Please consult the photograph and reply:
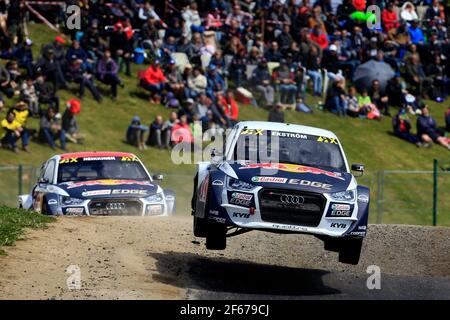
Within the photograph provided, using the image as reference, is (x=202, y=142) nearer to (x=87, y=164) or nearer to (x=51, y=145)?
(x=51, y=145)

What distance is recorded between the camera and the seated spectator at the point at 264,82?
1261 inches

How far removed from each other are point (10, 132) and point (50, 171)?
6753 mm

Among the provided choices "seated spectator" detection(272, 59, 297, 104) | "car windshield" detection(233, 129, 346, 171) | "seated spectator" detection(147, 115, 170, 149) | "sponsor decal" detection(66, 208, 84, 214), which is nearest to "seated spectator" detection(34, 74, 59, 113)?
"seated spectator" detection(147, 115, 170, 149)

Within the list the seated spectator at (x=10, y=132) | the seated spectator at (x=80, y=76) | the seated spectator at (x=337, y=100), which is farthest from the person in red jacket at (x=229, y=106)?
the seated spectator at (x=10, y=132)

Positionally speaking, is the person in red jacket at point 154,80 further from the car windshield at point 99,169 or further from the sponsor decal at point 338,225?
the sponsor decal at point 338,225

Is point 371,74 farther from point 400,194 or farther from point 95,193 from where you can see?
point 95,193

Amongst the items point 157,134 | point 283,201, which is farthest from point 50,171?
point 157,134

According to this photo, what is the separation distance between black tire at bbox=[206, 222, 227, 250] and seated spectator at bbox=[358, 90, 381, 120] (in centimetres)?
2158

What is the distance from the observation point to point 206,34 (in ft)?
107
